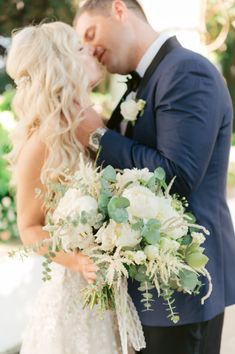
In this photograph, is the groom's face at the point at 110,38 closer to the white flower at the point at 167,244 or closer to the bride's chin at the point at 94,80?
the bride's chin at the point at 94,80

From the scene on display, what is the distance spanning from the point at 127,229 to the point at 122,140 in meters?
0.46

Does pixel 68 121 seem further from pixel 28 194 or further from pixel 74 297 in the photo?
pixel 74 297

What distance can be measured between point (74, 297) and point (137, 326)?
298mm

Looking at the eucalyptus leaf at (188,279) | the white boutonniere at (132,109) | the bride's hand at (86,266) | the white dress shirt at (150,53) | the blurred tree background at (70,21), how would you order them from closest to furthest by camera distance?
the eucalyptus leaf at (188,279), the bride's hand at (86,266), the white boutonniere at (132,109), the white dress shirt at (150,53), the blurred tree background at (70,21)

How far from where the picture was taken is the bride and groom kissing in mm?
1979

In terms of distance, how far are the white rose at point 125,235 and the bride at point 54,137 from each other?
1.27ft

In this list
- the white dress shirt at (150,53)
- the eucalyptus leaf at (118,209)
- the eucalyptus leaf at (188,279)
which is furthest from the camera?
the white dress shirt at (150,53)

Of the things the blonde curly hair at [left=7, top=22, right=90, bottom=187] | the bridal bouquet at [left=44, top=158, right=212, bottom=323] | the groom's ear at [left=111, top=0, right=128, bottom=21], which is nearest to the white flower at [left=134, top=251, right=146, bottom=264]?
the bridal bouquet at [left=44, top=158, right=212, bottom=323]

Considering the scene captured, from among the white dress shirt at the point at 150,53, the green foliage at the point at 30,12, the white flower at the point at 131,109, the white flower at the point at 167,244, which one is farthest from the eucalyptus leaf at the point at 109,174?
the green foliage at the point at 30,12

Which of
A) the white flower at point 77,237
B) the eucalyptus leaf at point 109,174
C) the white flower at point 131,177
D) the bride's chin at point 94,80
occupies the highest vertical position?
the bride's chin at point 94,80

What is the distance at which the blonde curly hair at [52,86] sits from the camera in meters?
2.12

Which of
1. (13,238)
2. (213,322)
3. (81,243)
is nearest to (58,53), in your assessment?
(81,243)

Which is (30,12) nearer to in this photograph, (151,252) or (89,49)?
(89,49)

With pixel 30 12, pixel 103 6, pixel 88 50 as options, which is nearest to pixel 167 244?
pixel 88 50
